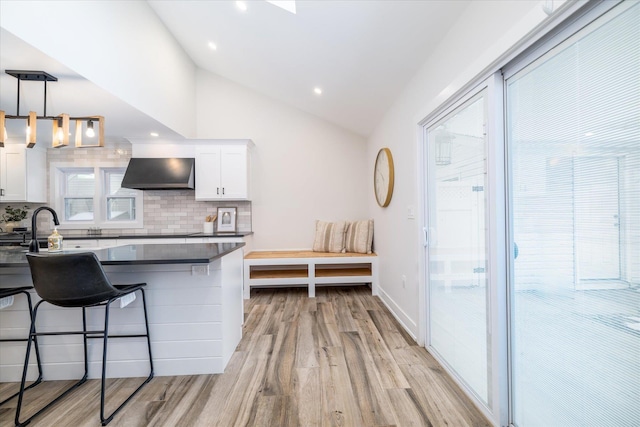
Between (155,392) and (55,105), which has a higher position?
(55,105)

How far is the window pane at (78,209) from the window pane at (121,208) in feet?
0.92

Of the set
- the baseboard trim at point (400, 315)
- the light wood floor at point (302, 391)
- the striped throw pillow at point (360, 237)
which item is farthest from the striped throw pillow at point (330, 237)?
the light wood floor at point (302, 391)

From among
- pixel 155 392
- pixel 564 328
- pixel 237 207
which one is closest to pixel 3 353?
pixel 155 392

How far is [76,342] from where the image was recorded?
1928 millimetres

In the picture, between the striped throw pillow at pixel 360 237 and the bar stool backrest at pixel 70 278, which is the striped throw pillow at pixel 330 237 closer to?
the striped throw pillow at pixel 360 237

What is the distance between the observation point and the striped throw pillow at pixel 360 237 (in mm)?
4105

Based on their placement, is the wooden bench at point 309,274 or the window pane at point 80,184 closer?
the wooden bench at point 309,274

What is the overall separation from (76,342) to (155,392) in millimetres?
694

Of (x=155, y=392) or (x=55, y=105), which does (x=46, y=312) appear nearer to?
(x=155, y=392)

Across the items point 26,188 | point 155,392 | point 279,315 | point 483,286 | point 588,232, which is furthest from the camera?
point 26,188

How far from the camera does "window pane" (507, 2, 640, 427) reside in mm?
890

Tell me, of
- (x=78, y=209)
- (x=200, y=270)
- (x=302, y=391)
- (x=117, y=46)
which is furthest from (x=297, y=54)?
(x=78, y=209)

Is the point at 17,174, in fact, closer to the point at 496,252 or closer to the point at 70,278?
the point at 70,278

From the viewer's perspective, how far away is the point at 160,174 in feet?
12.6
